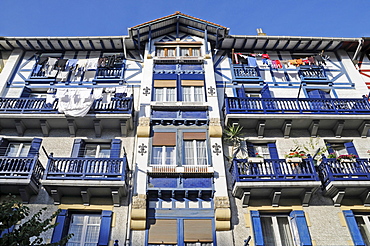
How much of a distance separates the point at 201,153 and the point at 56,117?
269 inches

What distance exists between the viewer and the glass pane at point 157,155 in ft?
49.9

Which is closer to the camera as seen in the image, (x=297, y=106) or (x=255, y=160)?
(x=255, y=160)

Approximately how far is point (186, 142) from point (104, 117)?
3954 millimetres

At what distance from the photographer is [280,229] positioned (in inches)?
551

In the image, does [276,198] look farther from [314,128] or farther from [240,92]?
[240,92]

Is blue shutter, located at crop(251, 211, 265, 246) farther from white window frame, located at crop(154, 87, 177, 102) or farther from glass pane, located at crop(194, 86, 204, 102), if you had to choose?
white window frame, located at crop(154, 87, 177, 102)

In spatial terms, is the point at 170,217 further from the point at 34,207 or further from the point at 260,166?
the point at 34,207

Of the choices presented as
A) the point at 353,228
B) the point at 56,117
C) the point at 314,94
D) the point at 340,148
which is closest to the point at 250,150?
the point at 340,148

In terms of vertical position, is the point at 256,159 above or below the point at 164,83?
below

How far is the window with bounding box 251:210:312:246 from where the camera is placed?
1339cm

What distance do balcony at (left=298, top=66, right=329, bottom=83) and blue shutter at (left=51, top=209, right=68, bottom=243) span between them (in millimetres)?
14028

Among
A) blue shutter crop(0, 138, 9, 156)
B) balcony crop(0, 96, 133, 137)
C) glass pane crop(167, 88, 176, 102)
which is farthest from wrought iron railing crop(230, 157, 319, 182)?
blue shutter crop(0, 138, 9, 156)

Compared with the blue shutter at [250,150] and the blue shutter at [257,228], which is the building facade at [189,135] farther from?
the blue shutter at [250,150]

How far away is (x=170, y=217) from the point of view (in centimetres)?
1372
